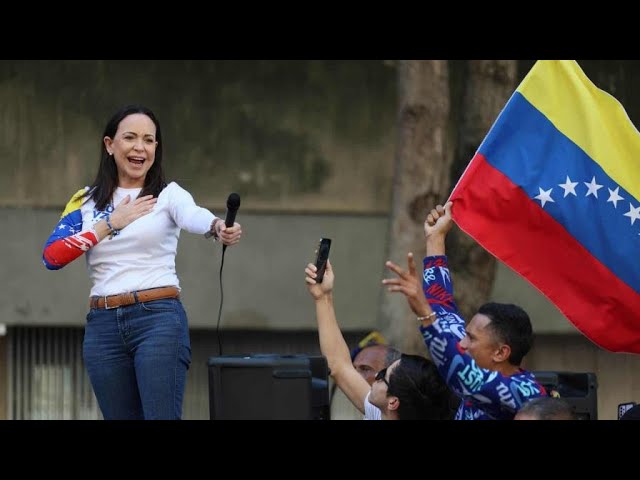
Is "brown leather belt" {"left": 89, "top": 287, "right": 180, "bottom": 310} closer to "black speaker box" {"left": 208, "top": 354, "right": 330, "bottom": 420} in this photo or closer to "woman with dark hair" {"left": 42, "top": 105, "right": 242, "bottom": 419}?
"woman with dark hair" {"left": 42, "top": 105, "right": 242, "bottom": 419}

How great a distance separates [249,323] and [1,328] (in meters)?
2.41

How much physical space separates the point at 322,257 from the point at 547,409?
4.98ft

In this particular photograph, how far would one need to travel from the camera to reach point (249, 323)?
43.5 ft

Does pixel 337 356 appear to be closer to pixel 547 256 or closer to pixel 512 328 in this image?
pixel 547 256

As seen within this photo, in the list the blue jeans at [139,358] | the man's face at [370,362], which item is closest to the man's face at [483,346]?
the blue jeans at [139,358]

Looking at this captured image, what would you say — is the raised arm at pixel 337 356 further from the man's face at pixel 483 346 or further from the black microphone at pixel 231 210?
the black microphone at pixel 231 210

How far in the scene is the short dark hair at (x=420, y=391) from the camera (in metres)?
5.55

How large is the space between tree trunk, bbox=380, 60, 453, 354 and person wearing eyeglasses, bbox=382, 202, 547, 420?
388cm

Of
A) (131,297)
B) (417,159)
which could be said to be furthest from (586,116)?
(417,159)

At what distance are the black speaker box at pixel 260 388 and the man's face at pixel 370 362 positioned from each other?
1.62 m

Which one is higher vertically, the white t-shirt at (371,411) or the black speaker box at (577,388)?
the black speaker box at (577,388)

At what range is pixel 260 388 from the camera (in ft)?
17.0

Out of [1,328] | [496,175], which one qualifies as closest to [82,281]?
[1,328]

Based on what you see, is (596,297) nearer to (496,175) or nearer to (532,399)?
(496,175)
